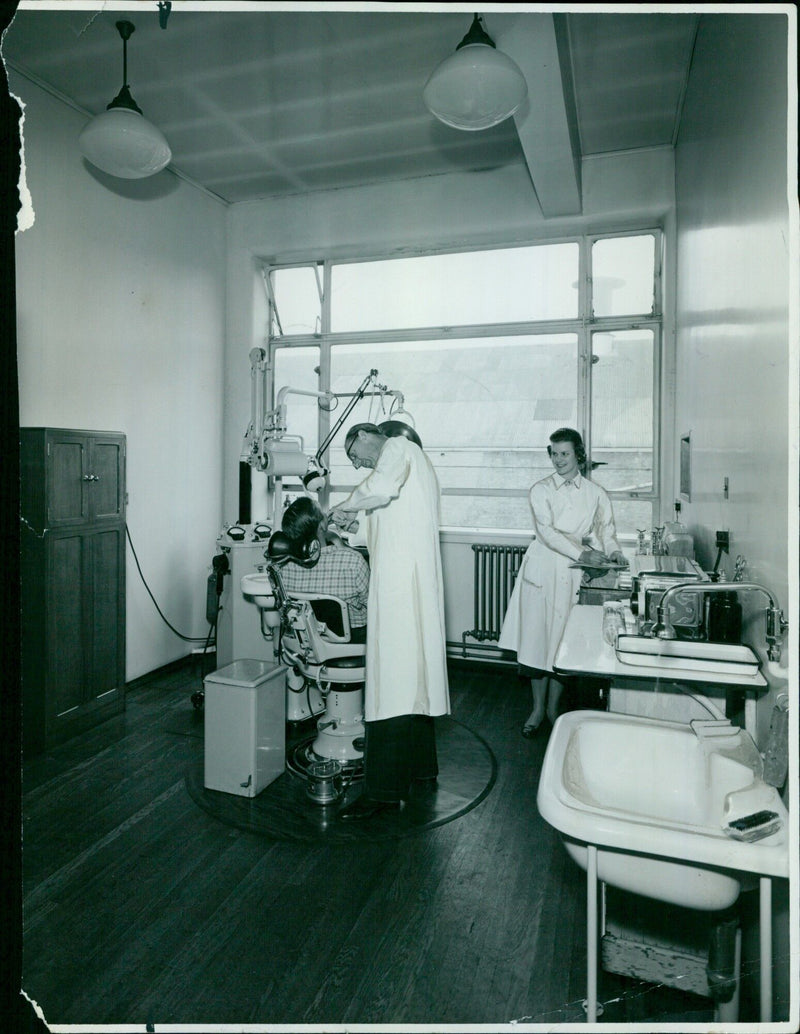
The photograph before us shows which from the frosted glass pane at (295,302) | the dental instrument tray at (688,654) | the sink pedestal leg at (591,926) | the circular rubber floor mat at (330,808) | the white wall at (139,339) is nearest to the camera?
the sink pedestal leg at (591,926)

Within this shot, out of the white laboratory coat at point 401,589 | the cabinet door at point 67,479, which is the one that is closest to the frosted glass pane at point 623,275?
the white laboratory coat at point 401,589

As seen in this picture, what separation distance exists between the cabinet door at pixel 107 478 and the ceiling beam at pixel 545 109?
246cm

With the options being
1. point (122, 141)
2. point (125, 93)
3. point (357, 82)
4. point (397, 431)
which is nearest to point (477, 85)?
point (397, 431)

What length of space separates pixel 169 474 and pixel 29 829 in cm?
235

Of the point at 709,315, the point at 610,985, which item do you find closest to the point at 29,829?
the point at 610,985

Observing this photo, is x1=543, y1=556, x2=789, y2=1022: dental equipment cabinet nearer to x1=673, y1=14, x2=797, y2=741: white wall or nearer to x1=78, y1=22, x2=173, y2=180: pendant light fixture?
x1=673, y1=14, x2=797, y2=741: white wall

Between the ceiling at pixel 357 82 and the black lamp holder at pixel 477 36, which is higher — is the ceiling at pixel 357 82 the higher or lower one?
the higher one

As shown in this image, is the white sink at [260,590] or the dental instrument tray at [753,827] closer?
the dental instrument tray at [753,827]

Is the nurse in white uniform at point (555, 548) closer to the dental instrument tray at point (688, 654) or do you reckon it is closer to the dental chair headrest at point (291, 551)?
the dental chair headrest at point (291, 551)

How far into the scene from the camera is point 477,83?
2.28 metres

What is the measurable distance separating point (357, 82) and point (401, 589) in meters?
2.57

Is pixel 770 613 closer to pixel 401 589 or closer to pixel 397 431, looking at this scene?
pixel 401 589

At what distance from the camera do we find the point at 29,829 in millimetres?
2371

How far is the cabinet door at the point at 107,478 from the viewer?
3266 mm
